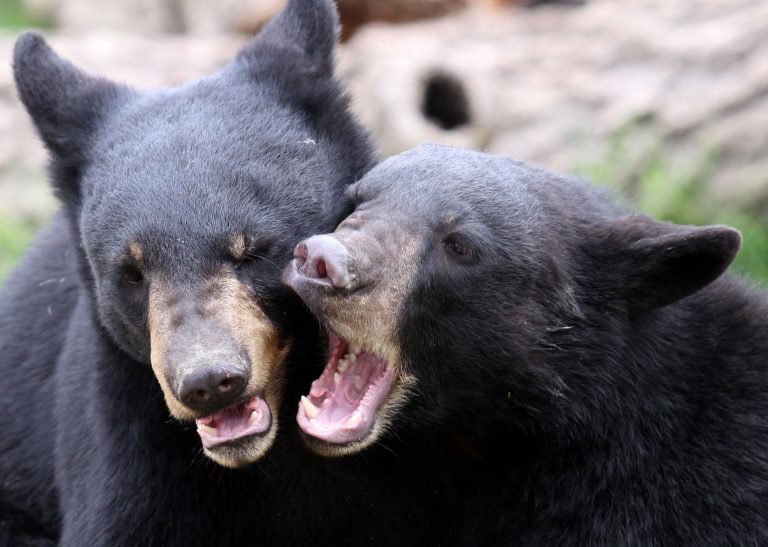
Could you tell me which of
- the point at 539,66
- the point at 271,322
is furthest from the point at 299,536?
the point at 539,66

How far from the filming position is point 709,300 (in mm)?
5520

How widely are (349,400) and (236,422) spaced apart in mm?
449

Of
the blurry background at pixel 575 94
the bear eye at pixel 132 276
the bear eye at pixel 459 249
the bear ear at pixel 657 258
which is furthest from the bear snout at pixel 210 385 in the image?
the blurry background at pixel 575 94

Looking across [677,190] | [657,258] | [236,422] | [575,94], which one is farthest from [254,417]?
[575,94]

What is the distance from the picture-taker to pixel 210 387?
458 cm

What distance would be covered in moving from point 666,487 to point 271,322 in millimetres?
1733

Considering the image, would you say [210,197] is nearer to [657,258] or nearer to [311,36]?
[311,36]

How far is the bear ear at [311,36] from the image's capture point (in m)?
5.95

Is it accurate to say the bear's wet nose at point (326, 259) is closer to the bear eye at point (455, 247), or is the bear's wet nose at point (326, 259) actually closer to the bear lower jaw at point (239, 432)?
the bear eye at point (455, 247)

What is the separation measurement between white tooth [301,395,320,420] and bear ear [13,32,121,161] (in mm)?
1659

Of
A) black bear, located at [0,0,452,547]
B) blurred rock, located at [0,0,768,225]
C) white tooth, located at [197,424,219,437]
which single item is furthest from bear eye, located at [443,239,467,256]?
blurred rock, located at [0,0,768,225]

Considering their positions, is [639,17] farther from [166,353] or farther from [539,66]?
[166,353]

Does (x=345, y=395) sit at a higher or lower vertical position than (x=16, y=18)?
higher

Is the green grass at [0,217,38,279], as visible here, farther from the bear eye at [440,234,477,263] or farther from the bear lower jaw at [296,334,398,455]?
the bear eye at [440,234,477,263]
